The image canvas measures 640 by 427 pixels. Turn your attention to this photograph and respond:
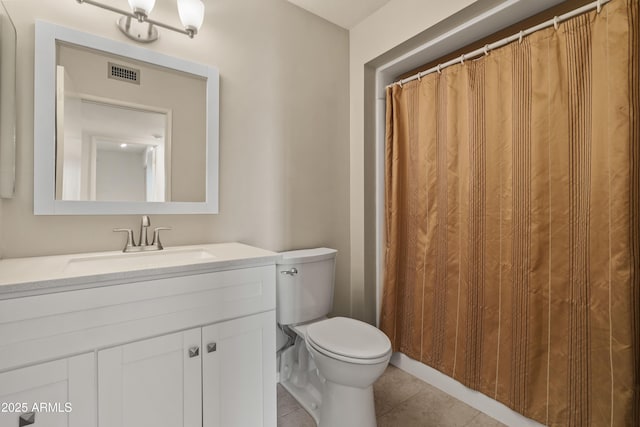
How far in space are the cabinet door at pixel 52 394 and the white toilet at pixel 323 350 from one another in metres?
0.80

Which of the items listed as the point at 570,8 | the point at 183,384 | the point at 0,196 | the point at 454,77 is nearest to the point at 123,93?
the point at 0,196

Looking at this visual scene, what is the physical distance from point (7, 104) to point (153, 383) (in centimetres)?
119

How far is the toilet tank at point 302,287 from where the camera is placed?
62.6 inches

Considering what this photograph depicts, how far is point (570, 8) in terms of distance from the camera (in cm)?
135

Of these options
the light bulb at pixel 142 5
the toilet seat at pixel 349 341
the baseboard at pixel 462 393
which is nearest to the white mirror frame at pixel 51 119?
the light bulb at pixel 142 5

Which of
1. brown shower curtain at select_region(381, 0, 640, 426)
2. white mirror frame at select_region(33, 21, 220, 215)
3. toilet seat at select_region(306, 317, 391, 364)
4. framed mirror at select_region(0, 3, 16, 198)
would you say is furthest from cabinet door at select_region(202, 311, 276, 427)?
brown shower curtain at select_region(381, 0, 640, 426)

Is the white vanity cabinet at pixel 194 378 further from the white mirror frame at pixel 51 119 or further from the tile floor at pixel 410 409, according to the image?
the white mirror frame at pixel 51 119

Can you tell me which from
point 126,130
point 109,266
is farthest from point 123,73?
point 109,266

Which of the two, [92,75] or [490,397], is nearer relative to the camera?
[92,75]

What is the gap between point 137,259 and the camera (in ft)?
4.26

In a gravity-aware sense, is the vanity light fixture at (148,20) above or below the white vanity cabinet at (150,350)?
above

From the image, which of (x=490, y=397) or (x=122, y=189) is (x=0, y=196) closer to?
(x=122, y=189)

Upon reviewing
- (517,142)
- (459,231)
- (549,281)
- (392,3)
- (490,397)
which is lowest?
(490,397)

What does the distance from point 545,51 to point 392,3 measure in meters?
0.96
